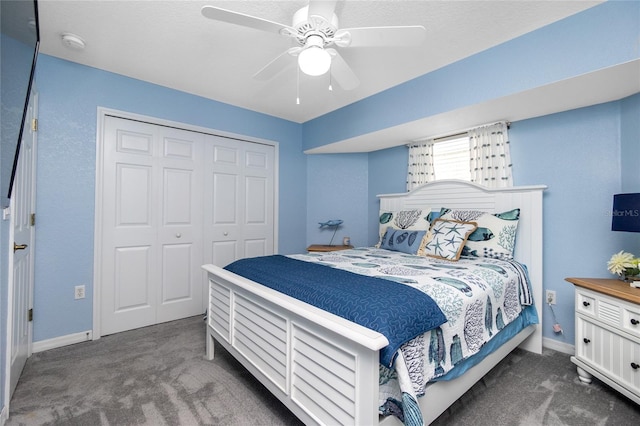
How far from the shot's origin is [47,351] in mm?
2318

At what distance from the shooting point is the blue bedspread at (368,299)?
1144 millimetres

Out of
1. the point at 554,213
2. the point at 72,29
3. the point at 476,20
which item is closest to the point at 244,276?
the point at 72,29

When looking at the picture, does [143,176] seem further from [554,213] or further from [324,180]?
[554,213]

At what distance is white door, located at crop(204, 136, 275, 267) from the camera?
3320 mm

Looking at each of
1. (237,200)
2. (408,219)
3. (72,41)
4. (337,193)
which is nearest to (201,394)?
(237,200)

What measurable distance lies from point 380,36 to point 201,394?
2.34m

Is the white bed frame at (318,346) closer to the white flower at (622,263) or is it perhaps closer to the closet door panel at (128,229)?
the white flower at (622,263)

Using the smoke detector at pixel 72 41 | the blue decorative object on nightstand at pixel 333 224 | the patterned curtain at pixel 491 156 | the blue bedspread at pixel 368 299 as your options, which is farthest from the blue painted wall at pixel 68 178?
the patterned curtain at pixel 491 156

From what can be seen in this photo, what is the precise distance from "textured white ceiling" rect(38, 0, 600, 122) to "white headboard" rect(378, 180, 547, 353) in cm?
119

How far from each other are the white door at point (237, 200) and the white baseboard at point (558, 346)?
2.95 metres

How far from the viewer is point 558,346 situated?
7.77ft

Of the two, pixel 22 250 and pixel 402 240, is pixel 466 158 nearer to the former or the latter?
pixel 402 240

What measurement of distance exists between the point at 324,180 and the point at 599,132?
2.85 metres

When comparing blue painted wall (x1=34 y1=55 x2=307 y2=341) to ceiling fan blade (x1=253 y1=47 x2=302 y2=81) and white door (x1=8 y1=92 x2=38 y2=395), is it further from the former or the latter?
ceiling fan blade (x1=253 y1=47 x2=302 y2=81)
